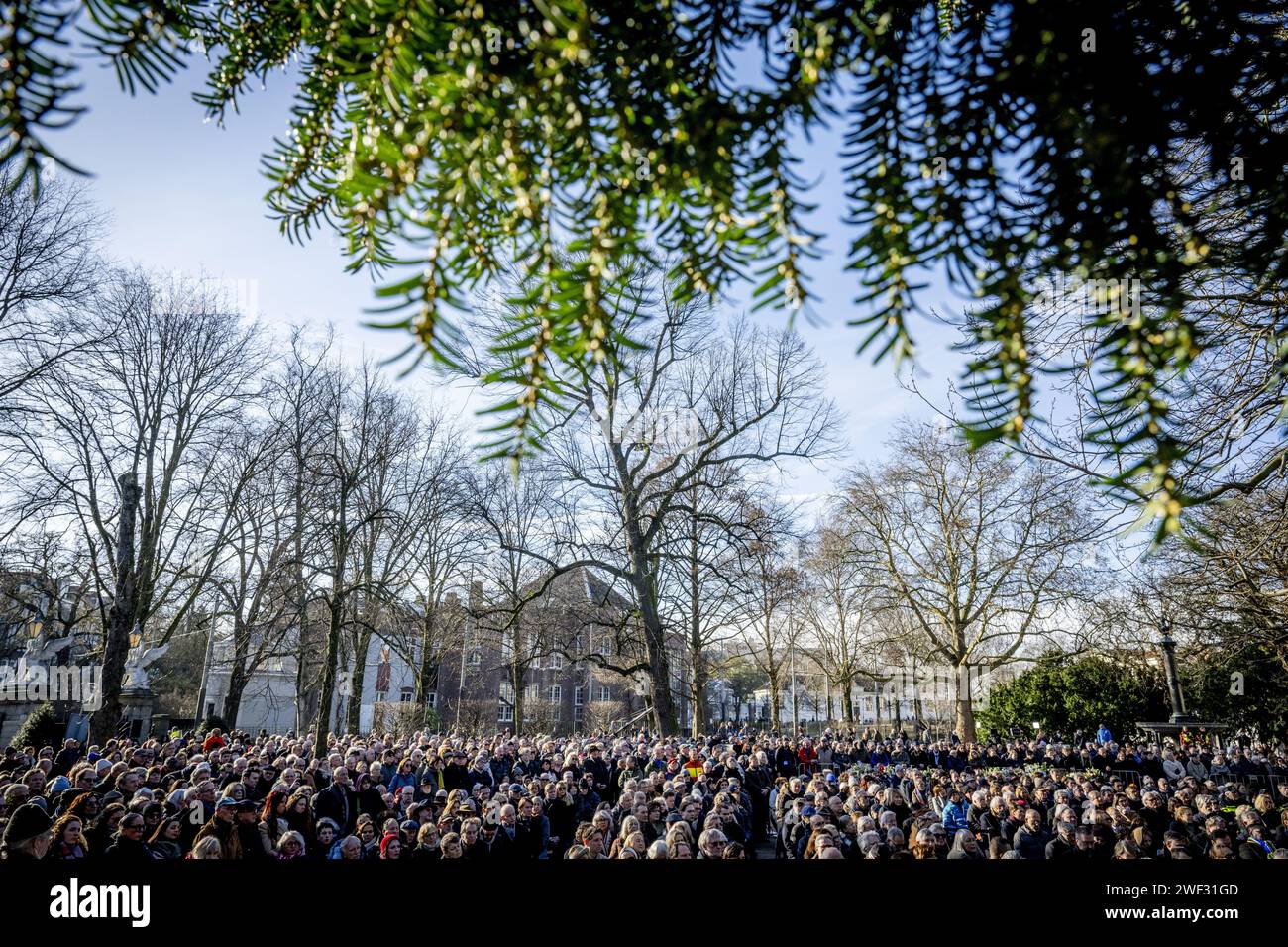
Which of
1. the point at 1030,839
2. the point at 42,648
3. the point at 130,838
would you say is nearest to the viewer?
the point at 130,838

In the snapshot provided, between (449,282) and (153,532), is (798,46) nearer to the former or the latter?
(449,282)

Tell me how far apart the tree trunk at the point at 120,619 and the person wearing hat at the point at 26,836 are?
1124 centimetres

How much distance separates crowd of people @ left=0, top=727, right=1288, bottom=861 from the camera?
24.9ft

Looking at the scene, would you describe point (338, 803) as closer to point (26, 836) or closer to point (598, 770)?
point (26, 836)

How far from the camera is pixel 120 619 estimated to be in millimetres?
14977

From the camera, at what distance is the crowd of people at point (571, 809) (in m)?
7.58

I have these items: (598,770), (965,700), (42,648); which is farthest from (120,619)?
(965,700)

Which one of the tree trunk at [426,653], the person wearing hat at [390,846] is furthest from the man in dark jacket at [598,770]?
the tree trunk at [426,653]

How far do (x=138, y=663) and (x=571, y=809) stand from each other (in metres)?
15.8

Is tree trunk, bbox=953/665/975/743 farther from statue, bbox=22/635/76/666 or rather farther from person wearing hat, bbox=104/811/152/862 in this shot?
statue, bbox=22/635/76/666

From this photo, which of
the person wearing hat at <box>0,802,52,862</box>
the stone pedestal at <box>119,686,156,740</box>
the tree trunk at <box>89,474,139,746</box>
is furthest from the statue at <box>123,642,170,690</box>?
the person wearing hat at <box>0,802,52,862</box>

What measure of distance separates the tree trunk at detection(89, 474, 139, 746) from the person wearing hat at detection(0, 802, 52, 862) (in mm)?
11241

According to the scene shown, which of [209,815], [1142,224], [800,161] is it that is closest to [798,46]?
[800,161]
